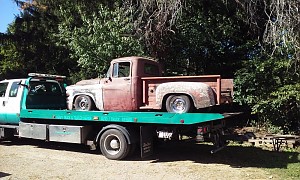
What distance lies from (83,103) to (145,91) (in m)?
2.12

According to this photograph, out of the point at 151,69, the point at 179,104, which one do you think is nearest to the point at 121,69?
the point at 151,69

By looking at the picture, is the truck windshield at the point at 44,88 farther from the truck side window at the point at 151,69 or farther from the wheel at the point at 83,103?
the truck side window at the point at 151,69

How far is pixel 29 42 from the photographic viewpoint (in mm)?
19766

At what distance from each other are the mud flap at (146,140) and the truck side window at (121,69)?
1.56m

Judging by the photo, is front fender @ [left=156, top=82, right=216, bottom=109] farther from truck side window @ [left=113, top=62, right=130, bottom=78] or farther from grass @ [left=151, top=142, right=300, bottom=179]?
grass @ [left=151, top=142, right=300, bottom=179]

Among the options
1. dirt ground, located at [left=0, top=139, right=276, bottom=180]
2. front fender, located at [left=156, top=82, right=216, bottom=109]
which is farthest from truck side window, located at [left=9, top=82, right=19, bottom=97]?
front fender, located at [left=156, top=82, right=216, bottom=109]

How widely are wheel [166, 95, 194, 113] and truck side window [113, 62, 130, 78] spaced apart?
4.75 feet

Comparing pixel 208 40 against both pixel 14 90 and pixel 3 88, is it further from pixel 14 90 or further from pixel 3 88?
pixel 3 88

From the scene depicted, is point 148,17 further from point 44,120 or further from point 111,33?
point 44,120

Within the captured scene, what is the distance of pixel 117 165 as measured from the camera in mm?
8242

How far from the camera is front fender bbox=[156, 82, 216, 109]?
799 cm

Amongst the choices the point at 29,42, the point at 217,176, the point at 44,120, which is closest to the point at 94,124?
the point at 44,120

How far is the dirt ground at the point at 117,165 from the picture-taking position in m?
7.30

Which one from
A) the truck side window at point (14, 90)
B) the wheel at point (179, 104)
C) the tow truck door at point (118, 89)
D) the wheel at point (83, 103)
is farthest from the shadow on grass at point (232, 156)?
the truck side window at point (14, 90)
